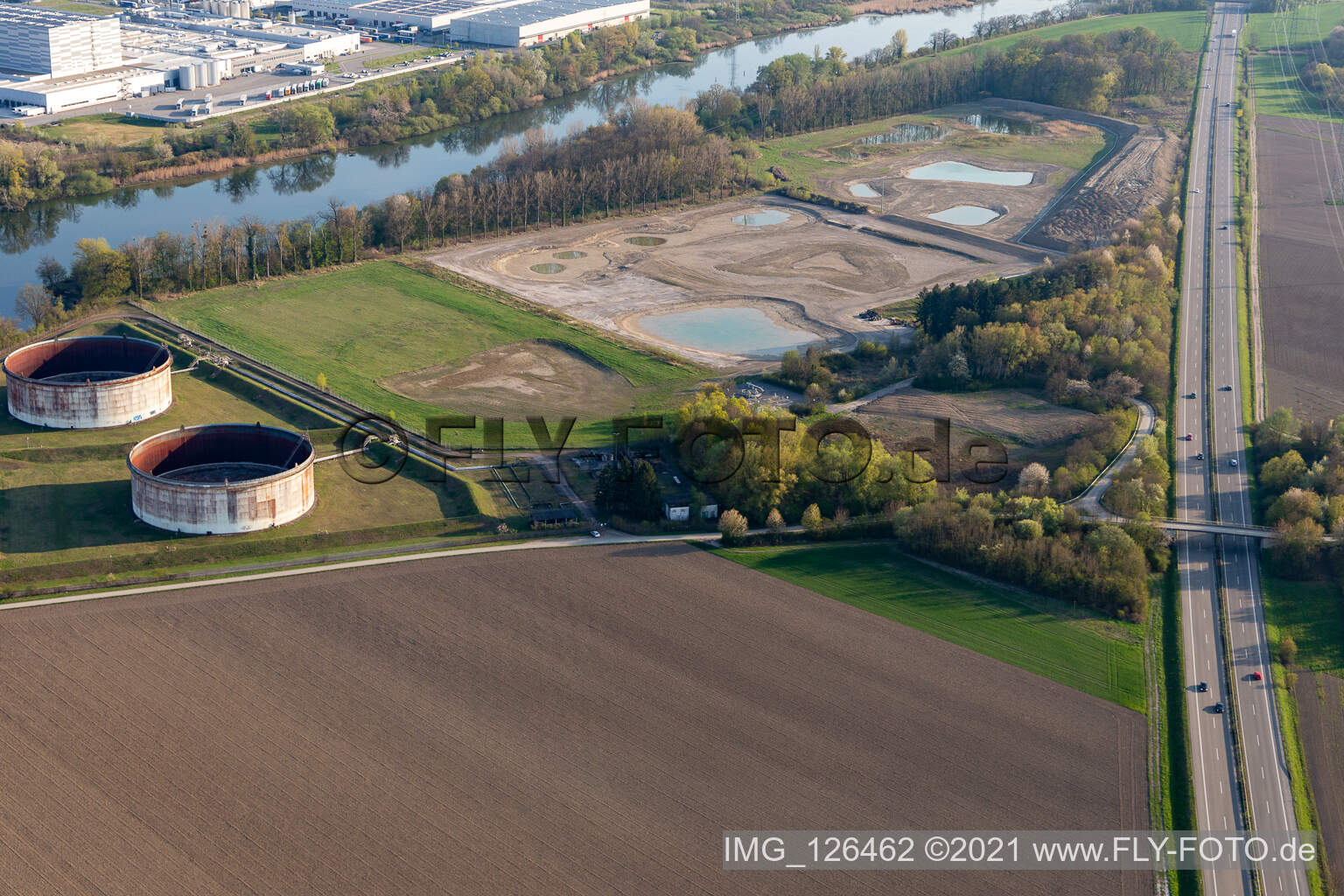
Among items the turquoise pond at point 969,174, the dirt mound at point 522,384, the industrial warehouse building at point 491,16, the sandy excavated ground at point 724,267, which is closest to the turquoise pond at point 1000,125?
the turquoise pond at point 969,174

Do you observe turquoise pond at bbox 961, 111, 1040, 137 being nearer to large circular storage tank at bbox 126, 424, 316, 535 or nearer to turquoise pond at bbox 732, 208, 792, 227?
turquoise pond at bbox 732, 208, 792, 227

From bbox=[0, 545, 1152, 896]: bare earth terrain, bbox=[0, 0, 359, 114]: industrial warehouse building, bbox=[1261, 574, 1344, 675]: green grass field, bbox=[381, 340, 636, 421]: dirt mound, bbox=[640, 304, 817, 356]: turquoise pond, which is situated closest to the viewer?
bbox=[0, 545, 1152, 896]: bare earth terrain

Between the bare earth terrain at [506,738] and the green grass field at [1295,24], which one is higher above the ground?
the green grass field at [1295,24]

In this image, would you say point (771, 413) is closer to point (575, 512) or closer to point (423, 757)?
point (575, 512)

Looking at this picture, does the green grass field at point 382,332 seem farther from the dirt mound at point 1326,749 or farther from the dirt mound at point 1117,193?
the dirt mound at point 1117,193

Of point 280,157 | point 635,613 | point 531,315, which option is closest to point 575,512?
point 635,613

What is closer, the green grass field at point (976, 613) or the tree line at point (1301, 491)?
the green grass field at point (976, 613)

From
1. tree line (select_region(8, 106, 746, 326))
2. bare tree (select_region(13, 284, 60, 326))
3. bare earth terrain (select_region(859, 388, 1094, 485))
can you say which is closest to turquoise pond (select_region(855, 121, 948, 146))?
tree line (select_region(8, 106, 746, 326))
